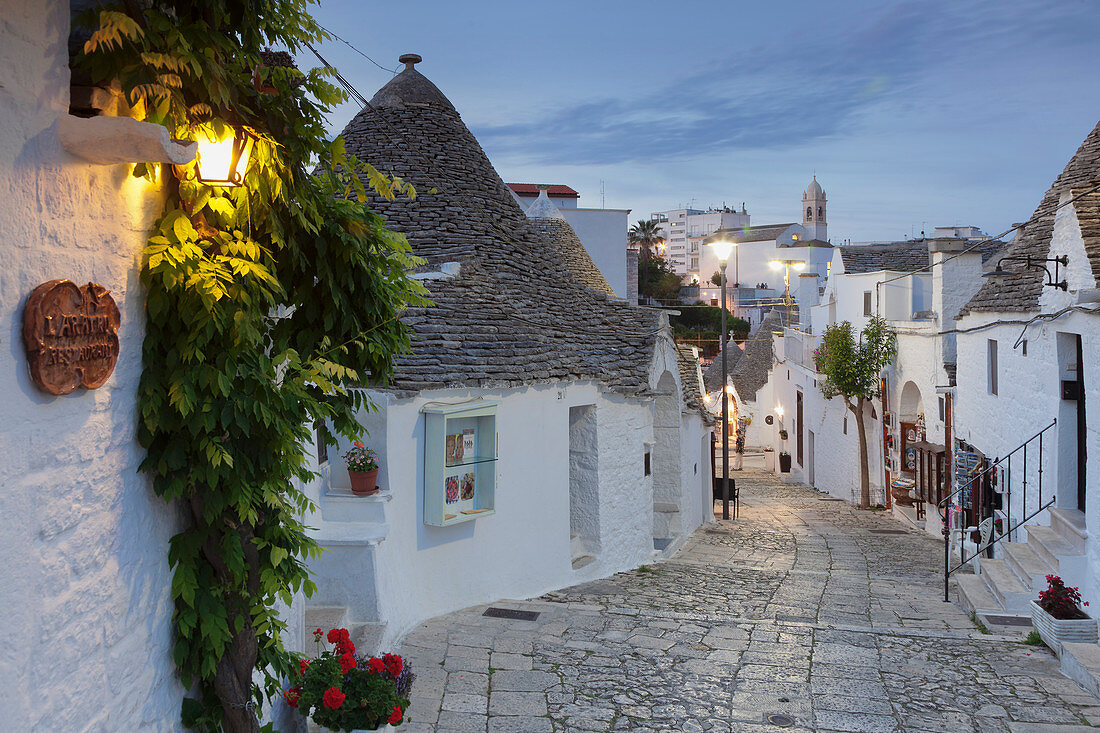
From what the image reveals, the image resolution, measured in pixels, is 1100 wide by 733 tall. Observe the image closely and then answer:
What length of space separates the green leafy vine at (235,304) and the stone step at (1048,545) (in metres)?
7.84

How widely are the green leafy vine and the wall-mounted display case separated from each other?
12.9 ft

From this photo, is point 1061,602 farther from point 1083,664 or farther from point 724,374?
point 724,374

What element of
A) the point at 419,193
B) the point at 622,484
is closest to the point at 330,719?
the point at 622,484

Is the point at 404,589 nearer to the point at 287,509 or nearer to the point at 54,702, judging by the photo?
the point at 287,509

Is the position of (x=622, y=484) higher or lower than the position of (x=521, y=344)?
lower

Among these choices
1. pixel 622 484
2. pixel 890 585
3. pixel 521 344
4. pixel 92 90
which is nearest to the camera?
pixel 92 90

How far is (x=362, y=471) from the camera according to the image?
25.5 feet

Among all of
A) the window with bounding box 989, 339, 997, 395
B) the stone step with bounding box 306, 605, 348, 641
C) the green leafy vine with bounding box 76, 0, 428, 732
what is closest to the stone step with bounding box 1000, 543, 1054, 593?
the window with bounding box 989, 339, 997, 395

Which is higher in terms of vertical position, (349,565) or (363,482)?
(363,482)

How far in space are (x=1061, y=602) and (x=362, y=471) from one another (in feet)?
21.4

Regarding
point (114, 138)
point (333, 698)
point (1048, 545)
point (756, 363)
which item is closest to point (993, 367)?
point (1048, 545)

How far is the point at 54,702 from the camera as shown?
3.03 m

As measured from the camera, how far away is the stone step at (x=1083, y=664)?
6.53 metres

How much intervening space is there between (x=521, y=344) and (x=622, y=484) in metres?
3.32
